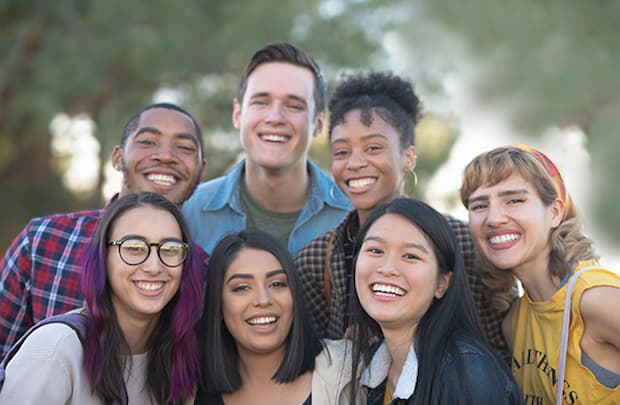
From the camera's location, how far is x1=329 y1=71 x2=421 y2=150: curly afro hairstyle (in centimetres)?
392

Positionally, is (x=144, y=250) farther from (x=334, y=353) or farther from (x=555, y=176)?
(x=555, y=176)

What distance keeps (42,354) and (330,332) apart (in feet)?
5.40

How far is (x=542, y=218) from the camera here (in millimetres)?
3197

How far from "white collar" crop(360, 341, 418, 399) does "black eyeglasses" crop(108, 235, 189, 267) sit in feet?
3.29

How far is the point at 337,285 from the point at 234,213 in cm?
104

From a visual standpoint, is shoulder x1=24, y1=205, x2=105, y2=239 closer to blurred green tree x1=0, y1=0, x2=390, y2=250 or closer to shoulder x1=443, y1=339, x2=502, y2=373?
shoulder x1=443, y1=339, x2=502, y2=373

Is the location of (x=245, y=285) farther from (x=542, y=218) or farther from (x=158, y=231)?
(x=542, y=218)

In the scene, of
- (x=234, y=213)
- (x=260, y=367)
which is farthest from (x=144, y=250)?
(x=234, y=213)

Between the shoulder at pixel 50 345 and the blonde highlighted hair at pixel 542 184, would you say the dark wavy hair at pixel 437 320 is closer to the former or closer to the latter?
the blonde highlighted hair at pixel 542 184

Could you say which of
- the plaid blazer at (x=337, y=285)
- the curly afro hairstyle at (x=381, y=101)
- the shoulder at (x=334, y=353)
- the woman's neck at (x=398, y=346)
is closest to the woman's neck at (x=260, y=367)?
the shoulder at (x=334, y=353)

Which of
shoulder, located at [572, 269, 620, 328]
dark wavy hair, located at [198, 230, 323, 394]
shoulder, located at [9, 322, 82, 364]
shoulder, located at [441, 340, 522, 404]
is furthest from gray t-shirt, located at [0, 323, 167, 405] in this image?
shoulder, located at [572, 269, 620, 328]

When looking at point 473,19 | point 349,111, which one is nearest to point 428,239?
point 349,111

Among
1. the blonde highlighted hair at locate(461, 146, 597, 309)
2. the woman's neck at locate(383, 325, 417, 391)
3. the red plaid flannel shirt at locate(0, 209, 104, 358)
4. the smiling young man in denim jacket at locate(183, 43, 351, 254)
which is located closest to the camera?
the woman's neck at locate(383, 325, 417, 391)

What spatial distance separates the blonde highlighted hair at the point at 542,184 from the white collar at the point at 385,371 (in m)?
0.84
